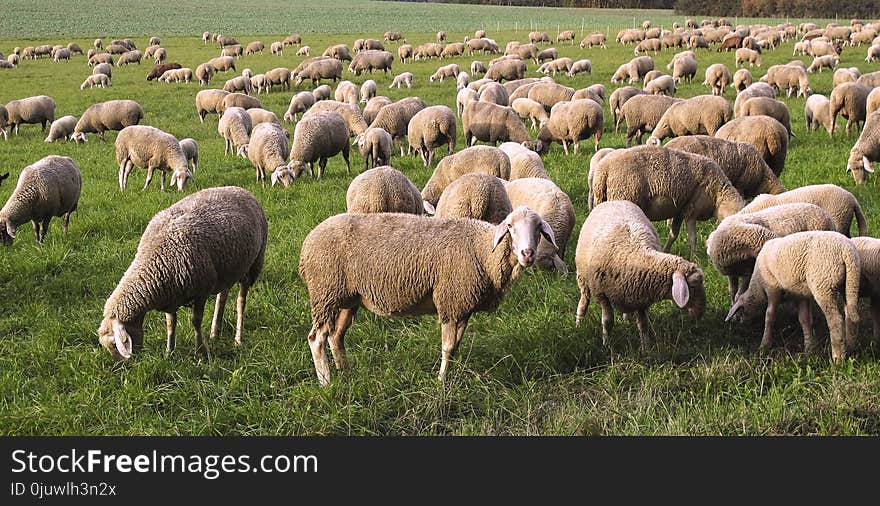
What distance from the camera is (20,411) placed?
5098mm

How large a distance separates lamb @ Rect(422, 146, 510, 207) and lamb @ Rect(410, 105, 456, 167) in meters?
4.24

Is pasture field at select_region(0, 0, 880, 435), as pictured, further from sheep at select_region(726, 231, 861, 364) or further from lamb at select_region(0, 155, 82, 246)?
lamb at select_region(0, 155, 82, 246)

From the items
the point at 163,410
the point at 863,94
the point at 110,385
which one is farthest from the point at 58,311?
the point at 863,94

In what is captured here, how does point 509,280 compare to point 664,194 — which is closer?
point 509,280

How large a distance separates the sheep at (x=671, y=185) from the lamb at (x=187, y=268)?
4202mm

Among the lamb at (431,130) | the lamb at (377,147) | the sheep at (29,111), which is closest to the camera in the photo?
the lamb at (377,147)

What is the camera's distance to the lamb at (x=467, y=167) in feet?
33.3

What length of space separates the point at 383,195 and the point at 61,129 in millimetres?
15565

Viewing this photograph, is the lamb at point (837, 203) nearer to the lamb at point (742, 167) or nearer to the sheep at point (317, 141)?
the lamb at point (742, 167)

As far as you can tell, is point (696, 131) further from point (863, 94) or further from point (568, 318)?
point (568, 318)

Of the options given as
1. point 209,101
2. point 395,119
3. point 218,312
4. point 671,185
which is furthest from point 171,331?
point 209,101

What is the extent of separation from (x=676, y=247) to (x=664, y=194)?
0.81 m

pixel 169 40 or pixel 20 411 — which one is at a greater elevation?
pixel 169 40

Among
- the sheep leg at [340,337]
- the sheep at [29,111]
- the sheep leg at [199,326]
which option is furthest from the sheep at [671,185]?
the sheep at [29,111]
